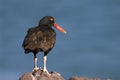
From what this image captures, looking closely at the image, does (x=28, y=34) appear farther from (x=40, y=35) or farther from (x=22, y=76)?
(x=22, y=76)

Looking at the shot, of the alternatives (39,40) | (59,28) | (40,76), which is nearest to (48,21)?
(39,40)

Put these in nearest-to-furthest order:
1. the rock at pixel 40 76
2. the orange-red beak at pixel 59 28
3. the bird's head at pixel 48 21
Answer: the rock at pixel 40 76
the bird's head at pixel 48 21
the orange-red beak at pixel 59 28

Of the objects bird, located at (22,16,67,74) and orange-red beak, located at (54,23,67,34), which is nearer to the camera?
bird, located at (22,16,67,74)

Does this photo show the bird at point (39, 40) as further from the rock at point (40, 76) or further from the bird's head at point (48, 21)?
the rock at point (40, 76)

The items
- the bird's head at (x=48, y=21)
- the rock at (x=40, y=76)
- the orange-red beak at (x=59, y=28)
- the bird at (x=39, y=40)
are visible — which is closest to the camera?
the rock at (x=40, y=76)

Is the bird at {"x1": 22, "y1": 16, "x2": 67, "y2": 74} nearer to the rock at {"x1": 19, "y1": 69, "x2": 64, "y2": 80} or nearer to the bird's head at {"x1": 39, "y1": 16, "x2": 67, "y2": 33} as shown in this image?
the bird's head at {"x1": 39, "y1": 16, "x2": 67, "y2": 33}

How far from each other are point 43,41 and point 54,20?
4013 mm

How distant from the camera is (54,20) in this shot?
2959 centimetres

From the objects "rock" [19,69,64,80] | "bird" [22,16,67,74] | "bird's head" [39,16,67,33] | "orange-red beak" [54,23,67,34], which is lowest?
"rock" [19,69,64,80]

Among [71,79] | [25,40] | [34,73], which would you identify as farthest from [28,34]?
[71,79]

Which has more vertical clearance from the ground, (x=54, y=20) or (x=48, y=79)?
(x=54, y=20)

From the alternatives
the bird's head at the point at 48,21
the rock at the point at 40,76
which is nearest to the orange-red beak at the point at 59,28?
the bird's head at the point at 48,21

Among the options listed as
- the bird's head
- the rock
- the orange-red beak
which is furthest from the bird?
the orange-red beak

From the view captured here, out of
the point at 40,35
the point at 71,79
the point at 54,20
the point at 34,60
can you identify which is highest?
the point at 54,20
